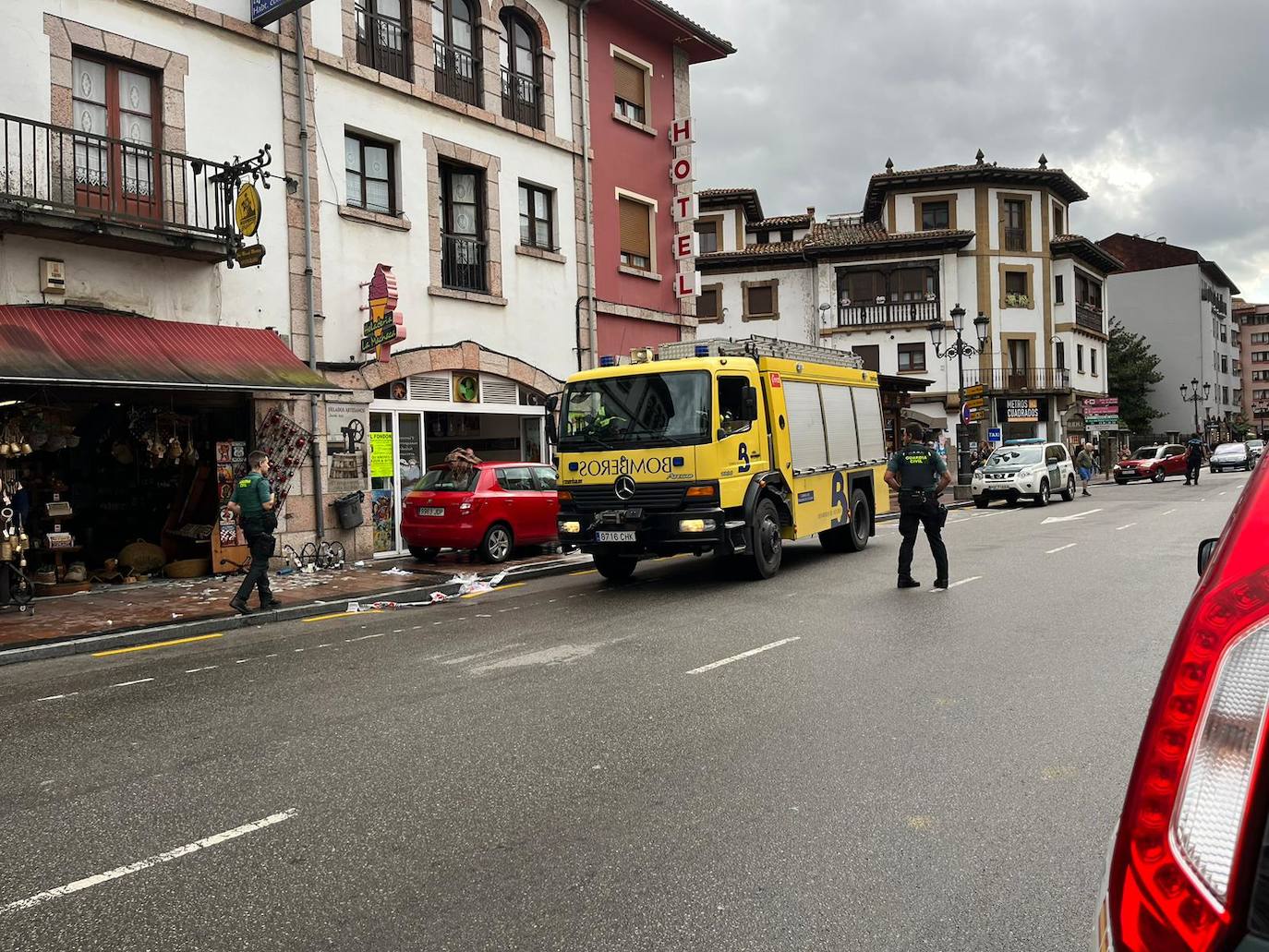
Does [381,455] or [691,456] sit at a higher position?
[381,455]

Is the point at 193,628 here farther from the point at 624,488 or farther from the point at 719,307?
the point at 719,307

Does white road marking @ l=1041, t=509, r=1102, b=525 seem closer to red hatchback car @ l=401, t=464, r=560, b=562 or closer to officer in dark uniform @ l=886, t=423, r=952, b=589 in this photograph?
officer in dark uniform @ l=886, t=423, r=952, b=589

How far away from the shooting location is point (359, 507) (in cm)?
1541

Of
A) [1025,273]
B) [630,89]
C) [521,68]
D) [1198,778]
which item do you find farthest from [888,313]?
[1198,778]

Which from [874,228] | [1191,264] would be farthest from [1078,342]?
[1191,264]

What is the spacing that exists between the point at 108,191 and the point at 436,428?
6.47 meters

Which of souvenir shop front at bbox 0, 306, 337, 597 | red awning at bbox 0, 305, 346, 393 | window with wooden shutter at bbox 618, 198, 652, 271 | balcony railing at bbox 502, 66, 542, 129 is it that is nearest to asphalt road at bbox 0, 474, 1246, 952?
red awning at bbox 0, 305, 346, 393

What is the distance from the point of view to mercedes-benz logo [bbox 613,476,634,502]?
451 inches

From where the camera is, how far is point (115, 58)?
12891 mm

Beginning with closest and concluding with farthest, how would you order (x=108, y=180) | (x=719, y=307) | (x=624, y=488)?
(x=624, y=488)
(x=108, y=180)
(x=719, y=307)

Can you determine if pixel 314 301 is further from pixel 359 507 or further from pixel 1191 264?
pixel 1191 264

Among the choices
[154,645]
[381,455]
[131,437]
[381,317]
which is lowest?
[154,645]

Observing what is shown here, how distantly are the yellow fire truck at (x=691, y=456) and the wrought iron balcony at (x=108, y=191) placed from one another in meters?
5.42

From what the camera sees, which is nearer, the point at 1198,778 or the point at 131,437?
the point at 1198,778
